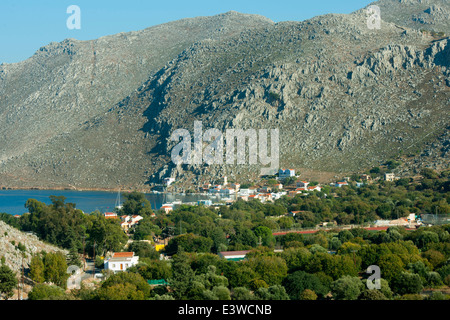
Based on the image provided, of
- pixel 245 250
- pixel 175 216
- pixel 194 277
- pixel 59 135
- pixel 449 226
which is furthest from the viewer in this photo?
pixel 59 135

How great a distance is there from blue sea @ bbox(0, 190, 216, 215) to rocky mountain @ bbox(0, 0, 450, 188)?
6.12 meters

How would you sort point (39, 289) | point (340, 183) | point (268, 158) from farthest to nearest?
point (268, 158) → point (340, 183) → point (39, 289)

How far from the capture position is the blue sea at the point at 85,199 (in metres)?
76.9

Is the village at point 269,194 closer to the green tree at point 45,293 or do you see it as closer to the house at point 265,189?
the house at point 265,189

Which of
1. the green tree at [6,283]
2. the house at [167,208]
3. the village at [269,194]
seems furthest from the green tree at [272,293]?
the house at [167,208]

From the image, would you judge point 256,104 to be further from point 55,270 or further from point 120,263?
point 55,270

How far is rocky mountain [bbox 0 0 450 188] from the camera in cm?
9550

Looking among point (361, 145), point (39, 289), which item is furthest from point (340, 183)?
point (39, 289)

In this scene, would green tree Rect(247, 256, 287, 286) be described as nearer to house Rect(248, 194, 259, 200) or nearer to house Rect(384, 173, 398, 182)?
house Rect(248, 194, 259, 200)

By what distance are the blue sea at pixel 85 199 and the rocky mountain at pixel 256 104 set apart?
6120mm

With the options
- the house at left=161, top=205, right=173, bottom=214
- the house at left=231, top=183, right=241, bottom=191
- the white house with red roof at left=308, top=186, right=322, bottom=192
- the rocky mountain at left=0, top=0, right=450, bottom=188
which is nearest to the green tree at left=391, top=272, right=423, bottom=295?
the house at left=161, top=205, right=173, bottom=214

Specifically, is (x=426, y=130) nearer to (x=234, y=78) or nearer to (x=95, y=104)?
(x=234, y=78)

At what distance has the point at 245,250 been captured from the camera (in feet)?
Answer: 143

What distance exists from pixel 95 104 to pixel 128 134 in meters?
24.1
